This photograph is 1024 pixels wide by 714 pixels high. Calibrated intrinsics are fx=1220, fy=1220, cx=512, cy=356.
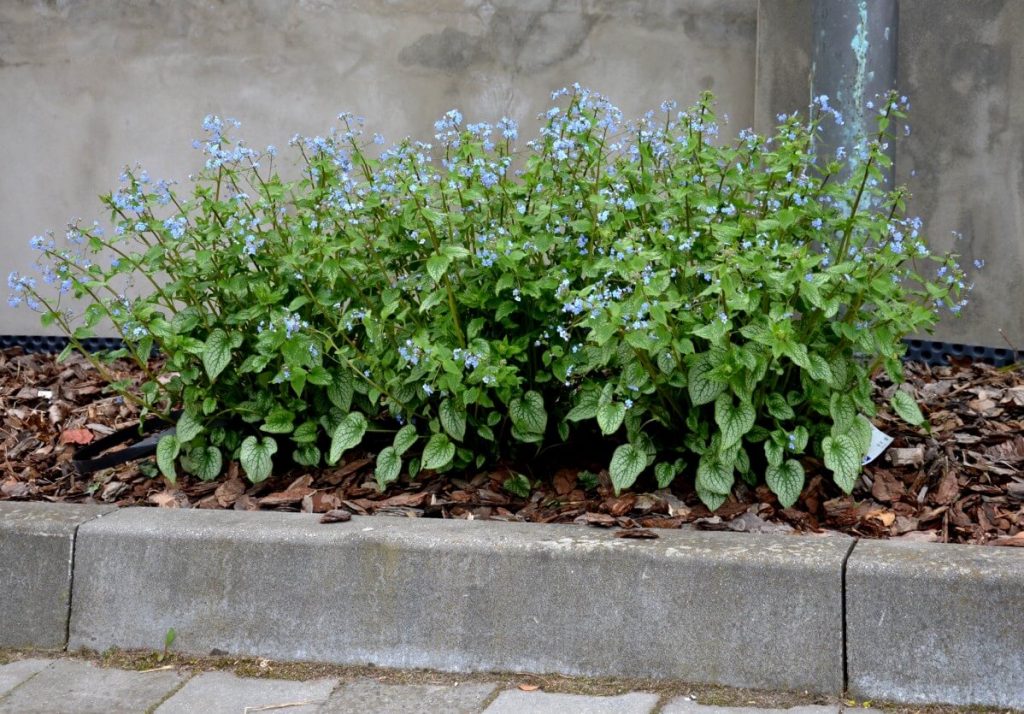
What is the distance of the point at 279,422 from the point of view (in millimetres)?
3533

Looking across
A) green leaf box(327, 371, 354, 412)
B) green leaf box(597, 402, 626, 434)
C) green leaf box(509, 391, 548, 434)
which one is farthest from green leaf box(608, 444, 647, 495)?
green leaf box(327, 371, 354, 412)

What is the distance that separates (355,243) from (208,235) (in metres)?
0.49

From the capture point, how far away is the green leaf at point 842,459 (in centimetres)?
309

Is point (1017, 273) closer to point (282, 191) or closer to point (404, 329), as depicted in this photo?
point (404, 329)

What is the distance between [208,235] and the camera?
3.54 metres

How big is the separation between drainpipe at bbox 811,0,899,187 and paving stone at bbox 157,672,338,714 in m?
2.18

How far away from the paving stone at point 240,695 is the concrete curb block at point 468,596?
0.35 ft

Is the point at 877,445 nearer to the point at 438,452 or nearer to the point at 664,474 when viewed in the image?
the point at 664,474

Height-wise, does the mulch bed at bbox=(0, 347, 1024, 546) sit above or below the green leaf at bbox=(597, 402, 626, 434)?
below

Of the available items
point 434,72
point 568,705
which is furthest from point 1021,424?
point 434,72

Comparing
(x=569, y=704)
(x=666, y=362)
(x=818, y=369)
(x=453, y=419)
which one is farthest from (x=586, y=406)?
(x=569, y=704)

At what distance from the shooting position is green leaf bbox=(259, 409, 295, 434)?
3520 millimetres

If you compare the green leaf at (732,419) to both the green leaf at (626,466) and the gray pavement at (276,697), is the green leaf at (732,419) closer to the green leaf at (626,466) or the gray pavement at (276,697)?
the green leaf at (626,466)

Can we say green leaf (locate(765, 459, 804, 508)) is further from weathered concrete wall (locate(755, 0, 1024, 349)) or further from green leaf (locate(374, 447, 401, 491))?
weathered concrete wall (locate(755, 0, 1024, 349))
